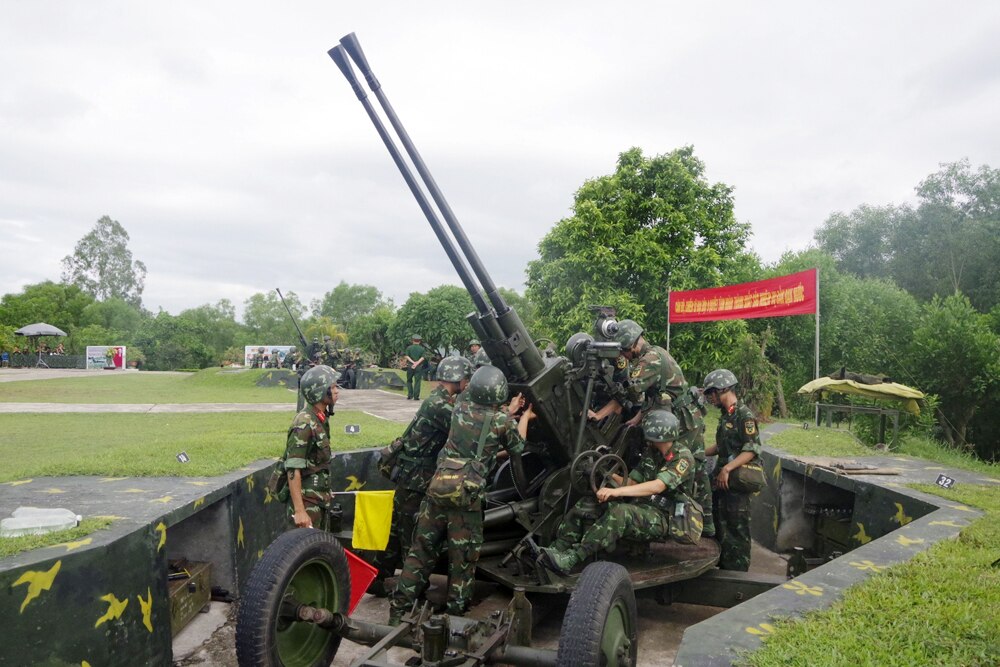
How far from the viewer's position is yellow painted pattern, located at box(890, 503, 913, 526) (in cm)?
563

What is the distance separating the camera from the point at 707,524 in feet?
20.6

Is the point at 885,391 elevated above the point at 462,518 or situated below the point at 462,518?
above

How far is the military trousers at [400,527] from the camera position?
5.83 meters

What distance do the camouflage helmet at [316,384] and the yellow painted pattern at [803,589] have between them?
3243 millimetres

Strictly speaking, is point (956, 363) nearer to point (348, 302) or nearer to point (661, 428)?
point (661, 428)

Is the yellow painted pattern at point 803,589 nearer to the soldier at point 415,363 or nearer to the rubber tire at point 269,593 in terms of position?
the rubber tire at point 269,593

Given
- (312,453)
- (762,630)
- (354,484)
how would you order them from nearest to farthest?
(762,630) < (312,453) < (354,484)

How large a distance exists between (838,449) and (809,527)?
1.33 metres

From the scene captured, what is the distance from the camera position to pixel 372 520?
5566mm

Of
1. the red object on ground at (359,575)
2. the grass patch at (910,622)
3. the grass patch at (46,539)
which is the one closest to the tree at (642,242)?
the red object on ground at (359,575)

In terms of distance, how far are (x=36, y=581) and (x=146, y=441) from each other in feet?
20.3

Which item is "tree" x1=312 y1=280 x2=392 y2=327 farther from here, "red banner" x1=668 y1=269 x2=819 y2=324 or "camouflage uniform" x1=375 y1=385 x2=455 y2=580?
"camouflage uniform" x1=375 y1=385 x2=455 y2=580

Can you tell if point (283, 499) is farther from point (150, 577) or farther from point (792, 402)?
point (792, 402)

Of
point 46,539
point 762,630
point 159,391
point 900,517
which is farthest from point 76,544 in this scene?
point 159,391
